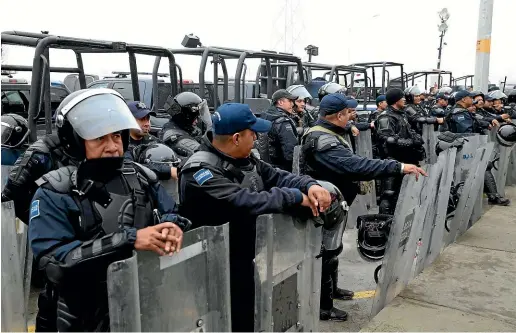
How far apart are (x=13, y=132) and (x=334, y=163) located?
95.7 inches

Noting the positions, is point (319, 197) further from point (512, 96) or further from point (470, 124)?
point (512, 96)

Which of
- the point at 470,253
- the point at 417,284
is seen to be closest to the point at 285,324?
the point at 417,284

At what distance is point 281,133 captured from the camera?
5.80 metres

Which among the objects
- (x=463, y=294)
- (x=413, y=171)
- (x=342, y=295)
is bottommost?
(x=342, y=295)

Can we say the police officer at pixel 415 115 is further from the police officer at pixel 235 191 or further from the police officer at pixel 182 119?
the police officer at pixel 235 191

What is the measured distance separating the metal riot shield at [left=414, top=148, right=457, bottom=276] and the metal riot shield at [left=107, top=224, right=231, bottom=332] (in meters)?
2.45

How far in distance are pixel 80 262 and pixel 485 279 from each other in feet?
11.7

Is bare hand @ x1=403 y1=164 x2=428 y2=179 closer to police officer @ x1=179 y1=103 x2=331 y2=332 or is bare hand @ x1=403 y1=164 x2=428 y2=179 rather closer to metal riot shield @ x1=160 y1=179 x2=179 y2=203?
police officer @ x1=179 y1=103 x2=331 y2=332

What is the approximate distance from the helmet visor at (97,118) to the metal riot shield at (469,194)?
161 inches

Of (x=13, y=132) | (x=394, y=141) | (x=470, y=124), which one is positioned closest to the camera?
(x=13, y=132)

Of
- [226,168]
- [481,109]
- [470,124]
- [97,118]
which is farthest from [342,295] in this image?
[481,109]

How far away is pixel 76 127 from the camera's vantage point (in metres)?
1.99

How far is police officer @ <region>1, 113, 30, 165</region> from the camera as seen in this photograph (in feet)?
13.0

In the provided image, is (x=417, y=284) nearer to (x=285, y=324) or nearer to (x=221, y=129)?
(x=285, y=324)
